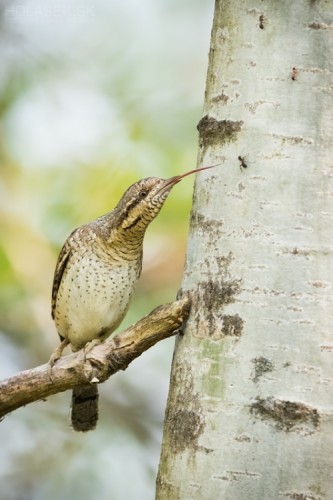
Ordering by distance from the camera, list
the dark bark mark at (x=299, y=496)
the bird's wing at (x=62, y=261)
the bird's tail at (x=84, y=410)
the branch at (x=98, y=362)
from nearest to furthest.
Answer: the dark bark mark at (x=299, y=496) < the branch at (x=98, y=362) < the bird's wing at (x=62, y=261) < the bird's tail at (x=84, y=410)

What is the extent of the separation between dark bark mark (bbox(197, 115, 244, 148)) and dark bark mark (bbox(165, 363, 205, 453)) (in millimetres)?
601

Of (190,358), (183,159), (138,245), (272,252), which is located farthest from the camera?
(183,159)

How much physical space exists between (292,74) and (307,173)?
260 millimetres

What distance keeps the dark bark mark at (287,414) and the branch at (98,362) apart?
390 mm

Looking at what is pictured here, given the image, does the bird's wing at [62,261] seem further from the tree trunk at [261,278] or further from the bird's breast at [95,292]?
the tree trunk at [261,278]

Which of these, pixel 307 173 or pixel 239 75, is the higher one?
pixel 239 75

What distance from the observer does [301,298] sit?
2.07 meters

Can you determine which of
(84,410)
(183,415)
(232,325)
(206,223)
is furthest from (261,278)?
(84,410)

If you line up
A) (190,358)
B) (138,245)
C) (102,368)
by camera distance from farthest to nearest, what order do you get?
(138,245) → (102,368) → (190,358)

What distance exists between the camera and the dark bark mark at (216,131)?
2.27 meters

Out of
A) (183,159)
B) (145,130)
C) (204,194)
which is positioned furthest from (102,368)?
(145,130)

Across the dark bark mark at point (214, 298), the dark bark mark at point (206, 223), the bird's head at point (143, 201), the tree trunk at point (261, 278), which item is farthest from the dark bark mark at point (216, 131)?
the bird's head at point (143, 201)

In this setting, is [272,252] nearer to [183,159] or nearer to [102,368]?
[102,368]

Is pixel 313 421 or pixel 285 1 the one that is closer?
pixel 313 421
